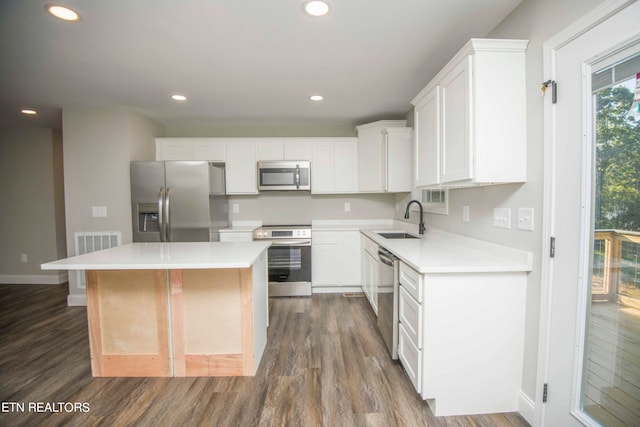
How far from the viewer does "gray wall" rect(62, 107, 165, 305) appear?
3.24 metres

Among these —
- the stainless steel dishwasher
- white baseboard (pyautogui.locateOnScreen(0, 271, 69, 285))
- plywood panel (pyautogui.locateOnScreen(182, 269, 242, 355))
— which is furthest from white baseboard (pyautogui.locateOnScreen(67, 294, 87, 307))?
the stainless steel dishwasher

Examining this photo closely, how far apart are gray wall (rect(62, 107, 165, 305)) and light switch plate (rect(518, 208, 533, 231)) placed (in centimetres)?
391

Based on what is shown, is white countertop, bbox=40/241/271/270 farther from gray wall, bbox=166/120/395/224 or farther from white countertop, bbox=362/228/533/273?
gray wall, bbox=166/120/395/224

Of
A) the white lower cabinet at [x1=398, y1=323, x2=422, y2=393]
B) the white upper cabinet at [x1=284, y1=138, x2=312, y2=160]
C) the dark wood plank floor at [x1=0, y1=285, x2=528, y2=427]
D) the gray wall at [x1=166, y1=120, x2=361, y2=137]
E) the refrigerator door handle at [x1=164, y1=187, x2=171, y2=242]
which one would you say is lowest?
the dark wood plank floor at [x1=0, y1=285, x2=528, y2=427]

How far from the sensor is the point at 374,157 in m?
3.59

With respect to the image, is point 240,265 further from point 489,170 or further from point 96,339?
point 489,170

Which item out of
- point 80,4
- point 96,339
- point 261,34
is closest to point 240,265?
point 96,339

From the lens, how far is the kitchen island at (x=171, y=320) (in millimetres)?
1927

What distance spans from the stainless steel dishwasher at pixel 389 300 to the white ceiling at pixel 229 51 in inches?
62.4

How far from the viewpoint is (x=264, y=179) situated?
368 centimetres

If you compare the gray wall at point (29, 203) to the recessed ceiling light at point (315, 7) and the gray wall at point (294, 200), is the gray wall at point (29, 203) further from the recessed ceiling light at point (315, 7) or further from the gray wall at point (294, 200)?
the recessed ceiling light at point (315, 7)

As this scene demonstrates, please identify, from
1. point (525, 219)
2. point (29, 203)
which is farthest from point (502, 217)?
point (29, 203)

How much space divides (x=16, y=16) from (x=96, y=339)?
84.1 inches

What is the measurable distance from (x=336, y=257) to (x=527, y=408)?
2.37 meters
